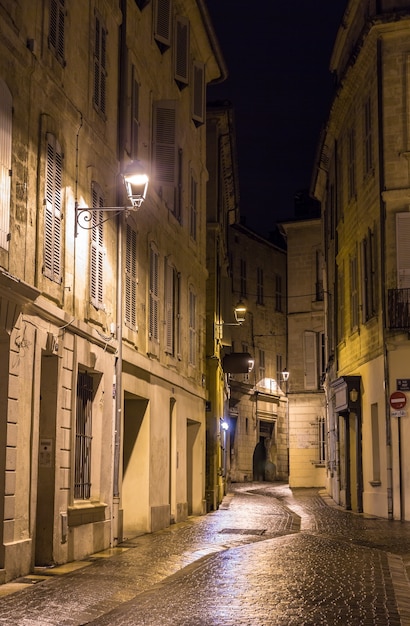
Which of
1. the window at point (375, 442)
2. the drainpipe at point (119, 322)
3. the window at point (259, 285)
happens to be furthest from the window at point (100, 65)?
the window at point (259, 285)

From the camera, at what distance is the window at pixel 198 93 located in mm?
24891

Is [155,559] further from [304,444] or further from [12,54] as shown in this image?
[304,444]

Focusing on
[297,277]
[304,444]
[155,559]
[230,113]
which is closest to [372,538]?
[155,559]

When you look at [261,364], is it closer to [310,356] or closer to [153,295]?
[310,356]

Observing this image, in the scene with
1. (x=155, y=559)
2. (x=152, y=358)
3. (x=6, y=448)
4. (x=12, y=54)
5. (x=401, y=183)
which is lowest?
(x=155, y=559)

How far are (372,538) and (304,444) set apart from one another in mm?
27011

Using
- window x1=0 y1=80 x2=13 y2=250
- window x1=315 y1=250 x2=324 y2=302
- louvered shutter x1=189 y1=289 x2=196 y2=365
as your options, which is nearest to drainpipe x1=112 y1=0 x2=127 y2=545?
window x1=0 y1=80 x2=13 y2=250

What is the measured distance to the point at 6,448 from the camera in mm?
10914

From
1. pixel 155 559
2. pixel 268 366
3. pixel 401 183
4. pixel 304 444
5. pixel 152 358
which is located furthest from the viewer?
pixel 268 366

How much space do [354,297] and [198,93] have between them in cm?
683

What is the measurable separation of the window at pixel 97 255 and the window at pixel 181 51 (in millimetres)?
8156

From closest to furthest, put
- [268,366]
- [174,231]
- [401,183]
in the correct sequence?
[174,231] < [401,183] < [268,366]

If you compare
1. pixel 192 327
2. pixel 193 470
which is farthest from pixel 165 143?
pixel 193 470

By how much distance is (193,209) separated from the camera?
24.7 metres
